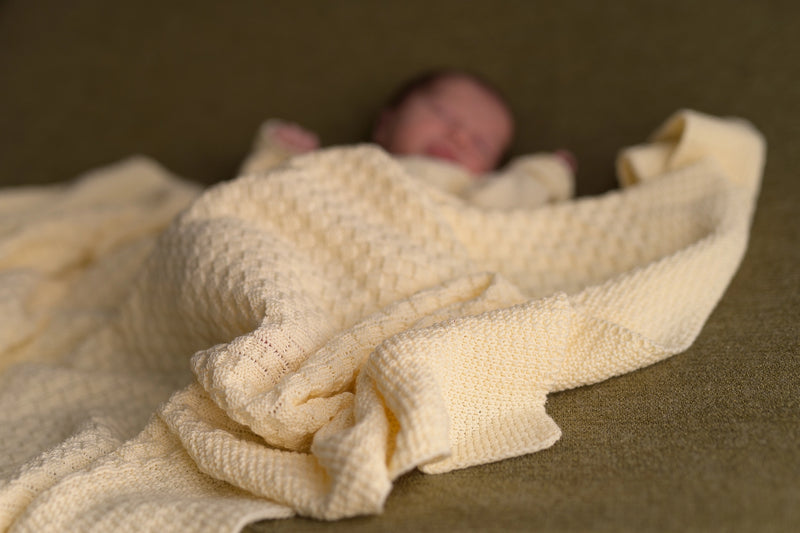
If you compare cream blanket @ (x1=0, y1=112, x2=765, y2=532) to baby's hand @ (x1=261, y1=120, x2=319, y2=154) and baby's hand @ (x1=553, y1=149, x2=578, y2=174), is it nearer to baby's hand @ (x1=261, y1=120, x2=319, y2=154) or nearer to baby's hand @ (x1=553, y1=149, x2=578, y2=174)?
baby's hand @ (x1=553, y1=149, x2=578, y2=174)

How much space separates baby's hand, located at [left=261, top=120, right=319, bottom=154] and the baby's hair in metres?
0.16

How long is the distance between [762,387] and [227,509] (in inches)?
21.6

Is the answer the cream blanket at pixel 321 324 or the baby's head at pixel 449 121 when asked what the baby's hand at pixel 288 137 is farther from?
the cream blanket at pixel 321 324

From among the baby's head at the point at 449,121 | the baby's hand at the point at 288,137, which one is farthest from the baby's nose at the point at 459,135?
the baby's hand at the point at 288,137

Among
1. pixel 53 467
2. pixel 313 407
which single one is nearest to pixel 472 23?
pixel 313 407

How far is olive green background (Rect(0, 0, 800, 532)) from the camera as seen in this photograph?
0.84 meters

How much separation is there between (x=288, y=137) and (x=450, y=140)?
300mm

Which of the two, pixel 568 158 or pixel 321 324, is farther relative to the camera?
pixel 568 158

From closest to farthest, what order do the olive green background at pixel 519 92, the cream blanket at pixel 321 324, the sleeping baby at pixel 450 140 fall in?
the cream blanket at pixel 321 324 → the olive green background at pixel 519 92 → the sleeping baby at pixel 450 140

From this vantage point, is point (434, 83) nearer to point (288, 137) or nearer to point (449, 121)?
point (449, 121)

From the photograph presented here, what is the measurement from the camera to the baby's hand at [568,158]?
1402 mm

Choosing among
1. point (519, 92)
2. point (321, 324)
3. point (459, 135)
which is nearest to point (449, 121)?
point (459, 135)

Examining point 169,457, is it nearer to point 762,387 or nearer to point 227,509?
point 227,509

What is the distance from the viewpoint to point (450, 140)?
1495mm
